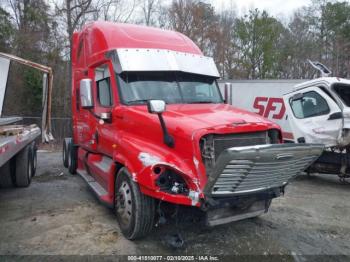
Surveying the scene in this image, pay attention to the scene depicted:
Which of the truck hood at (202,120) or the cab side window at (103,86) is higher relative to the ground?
the cab side window at (103,86)

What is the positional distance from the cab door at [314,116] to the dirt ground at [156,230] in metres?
1.53

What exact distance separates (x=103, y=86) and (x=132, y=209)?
7.71 ft

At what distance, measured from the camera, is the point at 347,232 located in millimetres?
5535

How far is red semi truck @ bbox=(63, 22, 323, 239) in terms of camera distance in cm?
413

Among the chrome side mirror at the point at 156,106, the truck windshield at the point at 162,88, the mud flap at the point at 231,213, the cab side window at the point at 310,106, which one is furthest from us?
the cab side window at the point at 310,106

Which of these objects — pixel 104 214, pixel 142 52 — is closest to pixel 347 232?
pixel 104 214

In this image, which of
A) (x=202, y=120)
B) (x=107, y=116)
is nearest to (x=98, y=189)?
(x=107, y=116)

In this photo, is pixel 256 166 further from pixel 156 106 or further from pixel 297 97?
pixel 297 97

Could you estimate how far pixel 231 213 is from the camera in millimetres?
4633

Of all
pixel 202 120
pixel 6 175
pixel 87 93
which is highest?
pixel 87 93

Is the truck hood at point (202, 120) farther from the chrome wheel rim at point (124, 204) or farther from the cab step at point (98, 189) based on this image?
the cab step at point (98, 189)

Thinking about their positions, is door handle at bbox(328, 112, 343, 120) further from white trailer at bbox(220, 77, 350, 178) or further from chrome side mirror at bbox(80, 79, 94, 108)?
chrome side mirror at bbox(80, 79, 94, 108)

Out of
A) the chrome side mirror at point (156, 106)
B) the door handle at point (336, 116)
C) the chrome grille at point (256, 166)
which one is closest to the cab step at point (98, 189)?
the chrome side mirror at point (156, 106)

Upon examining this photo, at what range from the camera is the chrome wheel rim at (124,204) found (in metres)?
4.81
